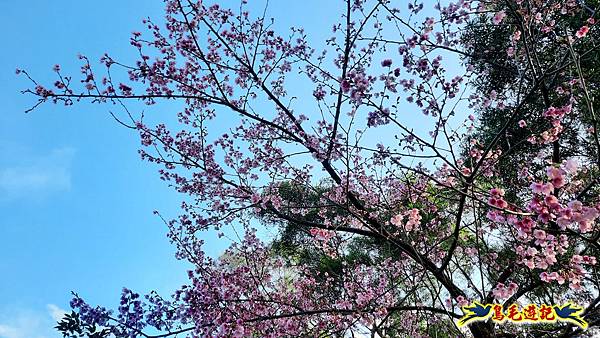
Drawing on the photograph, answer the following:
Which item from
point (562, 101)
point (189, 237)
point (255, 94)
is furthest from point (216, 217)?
point (562, 101)

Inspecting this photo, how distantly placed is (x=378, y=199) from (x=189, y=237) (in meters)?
2.29

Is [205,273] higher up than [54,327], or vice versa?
[205,273]

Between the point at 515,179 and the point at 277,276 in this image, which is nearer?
the point at 515,179

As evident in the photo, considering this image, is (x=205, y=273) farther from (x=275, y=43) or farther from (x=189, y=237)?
(x=275, y=43)

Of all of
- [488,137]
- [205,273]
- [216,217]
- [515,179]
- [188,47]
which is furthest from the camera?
[488,137]

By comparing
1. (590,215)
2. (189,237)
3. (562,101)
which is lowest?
(590,215)

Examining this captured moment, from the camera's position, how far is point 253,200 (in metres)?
Result: 4.08

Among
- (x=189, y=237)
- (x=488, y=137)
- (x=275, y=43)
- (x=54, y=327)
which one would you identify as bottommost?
(x=54, y=327)

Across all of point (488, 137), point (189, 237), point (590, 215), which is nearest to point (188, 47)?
point (189, 237)

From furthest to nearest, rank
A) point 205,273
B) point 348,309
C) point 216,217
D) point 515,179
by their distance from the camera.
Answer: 1. point 515,179
2. point 205,273
3. point 216,217
4. point 348,309

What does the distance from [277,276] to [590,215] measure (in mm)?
6307

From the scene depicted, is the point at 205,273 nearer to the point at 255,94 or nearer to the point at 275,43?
the point at 255,94

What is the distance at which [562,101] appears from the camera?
573cm

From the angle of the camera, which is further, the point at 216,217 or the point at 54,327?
the point at 216,217
